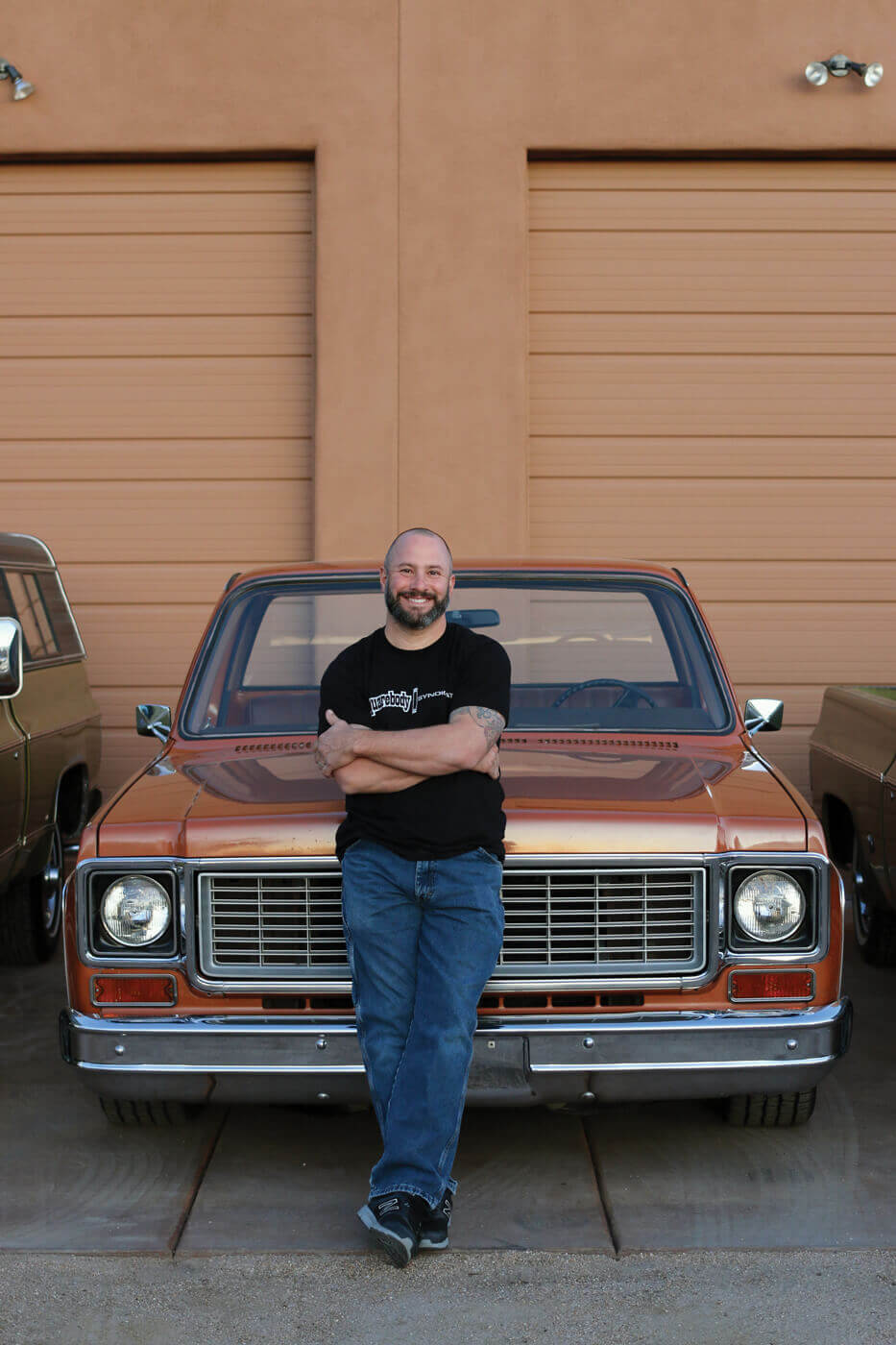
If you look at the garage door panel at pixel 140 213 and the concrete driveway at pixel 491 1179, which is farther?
the garage door panel at pixel 140 213

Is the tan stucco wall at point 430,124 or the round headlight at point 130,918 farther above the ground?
the tan stucco wall at point 430,124

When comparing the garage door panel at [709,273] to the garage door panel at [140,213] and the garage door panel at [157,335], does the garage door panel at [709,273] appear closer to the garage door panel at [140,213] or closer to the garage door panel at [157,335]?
the garage door panel at [157,335]

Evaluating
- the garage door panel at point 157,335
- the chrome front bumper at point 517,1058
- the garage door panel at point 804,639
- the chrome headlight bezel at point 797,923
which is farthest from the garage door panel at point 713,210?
the chrome front bumper at point 517,1058

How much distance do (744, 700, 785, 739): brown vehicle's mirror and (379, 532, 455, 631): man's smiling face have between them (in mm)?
1441

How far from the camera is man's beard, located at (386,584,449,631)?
3824 millimetres

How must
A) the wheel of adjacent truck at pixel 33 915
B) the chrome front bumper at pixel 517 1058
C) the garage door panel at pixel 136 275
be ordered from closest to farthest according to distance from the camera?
the chrome front bumper at pixel 517 1058 < the wheel of adjacent truck at pixel 33 915 < the garage door panel at pixel 136 275

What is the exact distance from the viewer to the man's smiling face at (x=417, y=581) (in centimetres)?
382

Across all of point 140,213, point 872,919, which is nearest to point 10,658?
point 872,919

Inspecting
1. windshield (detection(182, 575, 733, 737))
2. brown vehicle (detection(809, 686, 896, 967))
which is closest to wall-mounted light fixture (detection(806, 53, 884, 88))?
brown vehicle (detection(809, 686, 896, 967))

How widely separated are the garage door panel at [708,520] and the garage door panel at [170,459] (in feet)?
5.08

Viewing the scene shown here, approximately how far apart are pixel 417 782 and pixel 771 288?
20.0 ft

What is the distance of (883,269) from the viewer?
8836 mm

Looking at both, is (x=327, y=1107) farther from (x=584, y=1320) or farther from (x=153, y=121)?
(x=153, y=121)

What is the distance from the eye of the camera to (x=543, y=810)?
3777 mm
